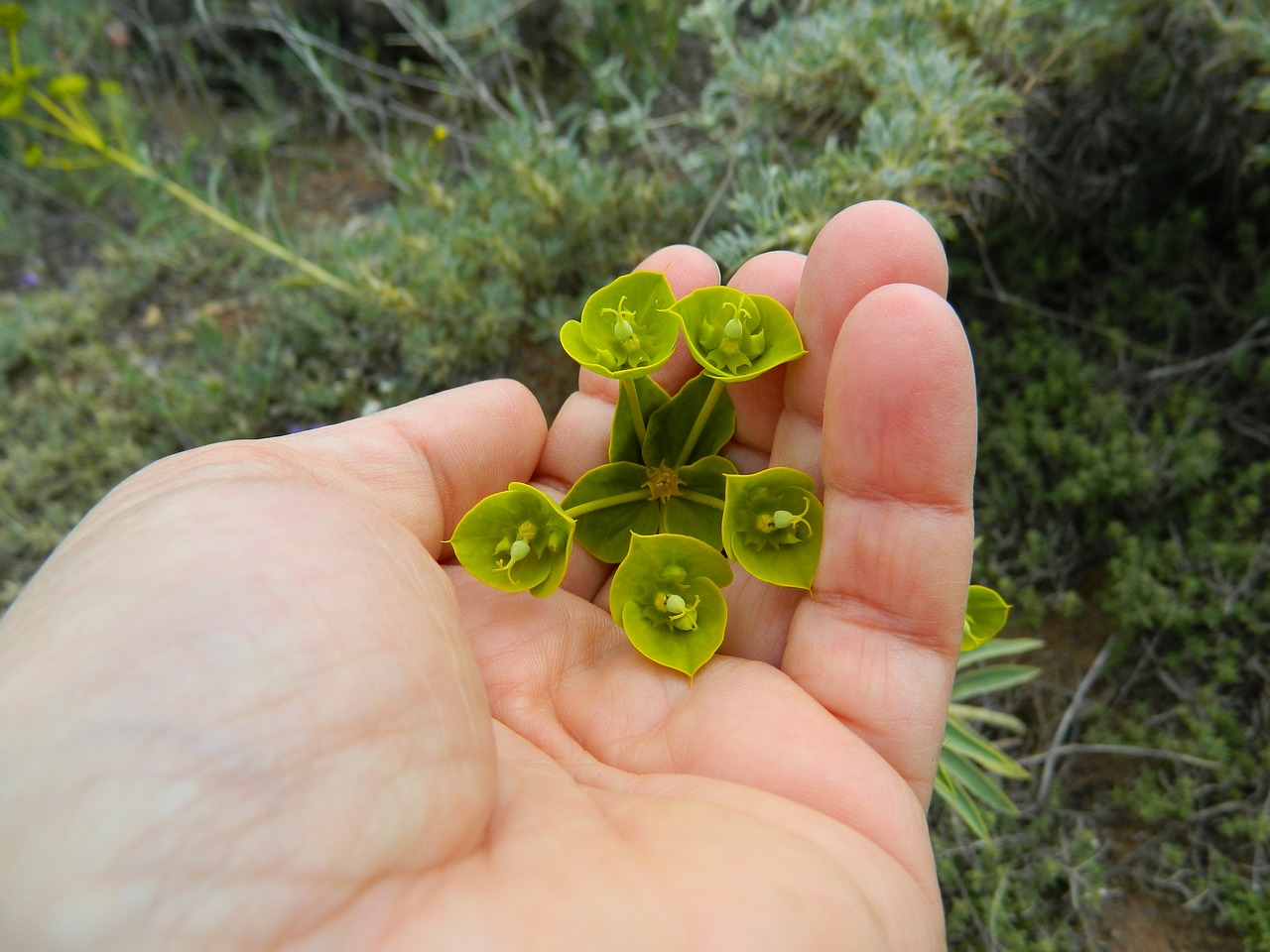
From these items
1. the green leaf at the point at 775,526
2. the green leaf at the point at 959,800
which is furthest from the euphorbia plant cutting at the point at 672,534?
the green leaf at the point at 959,800

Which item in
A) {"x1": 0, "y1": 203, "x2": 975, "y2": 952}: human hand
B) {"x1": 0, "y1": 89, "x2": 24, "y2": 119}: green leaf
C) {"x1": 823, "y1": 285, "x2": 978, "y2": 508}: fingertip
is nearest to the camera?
{"x1": 0, "y1": 203, "x2": 975, "y2": 952}: human hand

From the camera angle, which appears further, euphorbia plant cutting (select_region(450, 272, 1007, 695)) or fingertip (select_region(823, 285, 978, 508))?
euphorbia plant cutting (select_region(450, 272, 1007, 695))

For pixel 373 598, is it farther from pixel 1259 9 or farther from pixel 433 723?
pixel 1259 9

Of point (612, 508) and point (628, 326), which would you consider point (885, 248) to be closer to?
point (628, 326)

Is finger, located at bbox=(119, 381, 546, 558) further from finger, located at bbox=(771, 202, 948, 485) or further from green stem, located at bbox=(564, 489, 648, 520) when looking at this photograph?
finger, located at bbox=(771, 202, 948, 485)

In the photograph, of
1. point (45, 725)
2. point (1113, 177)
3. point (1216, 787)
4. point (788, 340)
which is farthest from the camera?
point (1113, 177)

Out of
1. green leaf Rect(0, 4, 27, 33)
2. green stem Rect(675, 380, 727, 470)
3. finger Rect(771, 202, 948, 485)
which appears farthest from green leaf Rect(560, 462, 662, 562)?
green leaf Rect(0, 4, 27, 33)

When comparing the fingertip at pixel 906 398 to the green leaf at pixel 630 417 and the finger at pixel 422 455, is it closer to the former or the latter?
the green leaf at pixel 630 417

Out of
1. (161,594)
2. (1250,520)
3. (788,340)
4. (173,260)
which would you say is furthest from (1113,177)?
(173,260)
